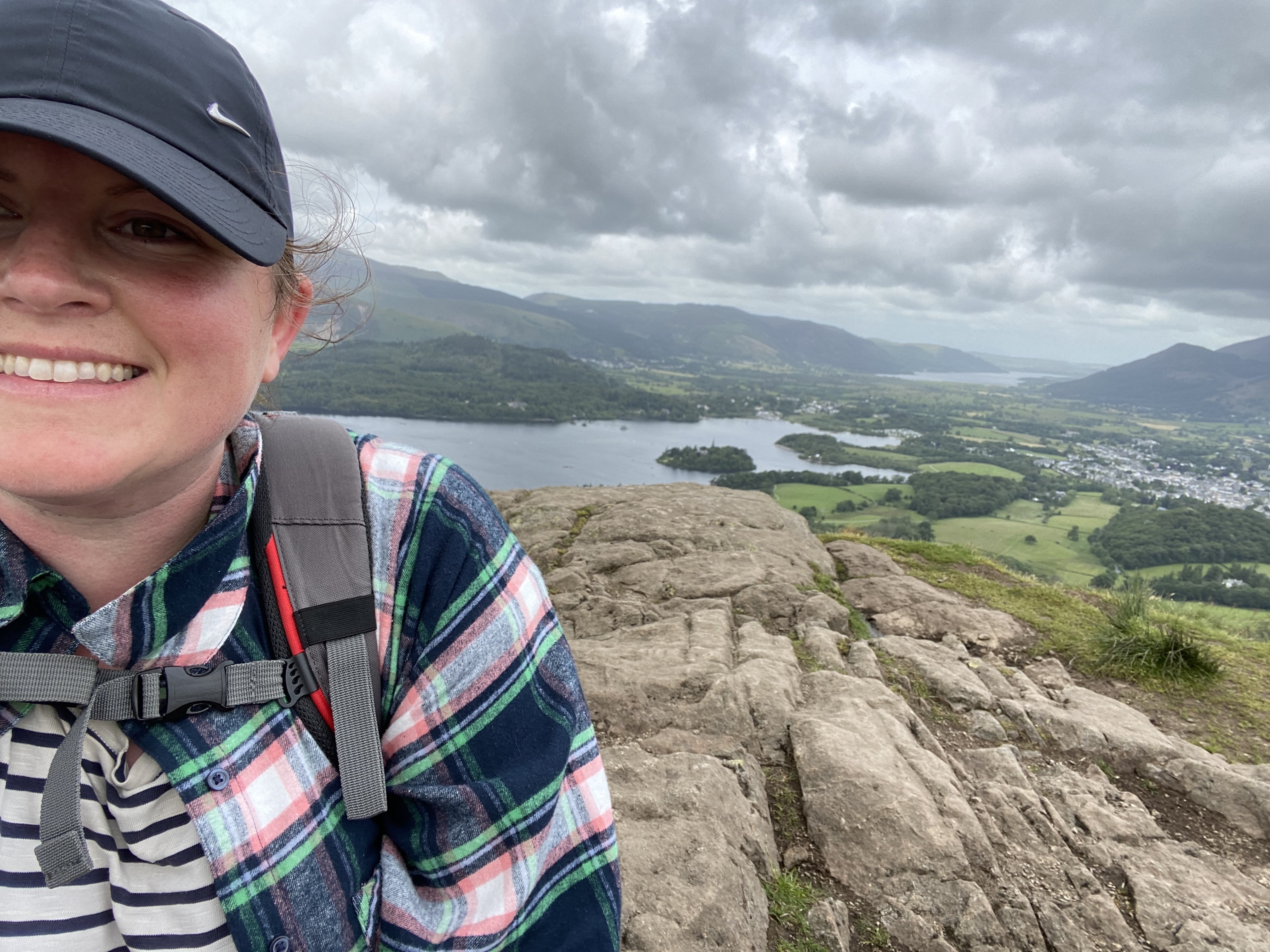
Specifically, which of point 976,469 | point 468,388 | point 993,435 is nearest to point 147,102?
point 976,469

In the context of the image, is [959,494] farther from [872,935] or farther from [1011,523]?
[872,935]

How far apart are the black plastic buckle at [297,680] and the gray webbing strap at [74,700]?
0.10 metres

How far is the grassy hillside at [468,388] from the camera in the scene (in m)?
68.4

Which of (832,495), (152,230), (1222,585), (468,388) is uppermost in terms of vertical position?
(152,230)

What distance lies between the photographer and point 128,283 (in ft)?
3.54

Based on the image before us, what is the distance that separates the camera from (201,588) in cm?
133

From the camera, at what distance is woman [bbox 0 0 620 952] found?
1034 millimetres

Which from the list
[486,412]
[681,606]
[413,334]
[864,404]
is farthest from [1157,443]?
[413,334]

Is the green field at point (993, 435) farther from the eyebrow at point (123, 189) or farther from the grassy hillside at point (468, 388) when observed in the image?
the eyebrow at point (123, 189)

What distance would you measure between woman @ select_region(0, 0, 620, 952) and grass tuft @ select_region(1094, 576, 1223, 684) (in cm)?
654

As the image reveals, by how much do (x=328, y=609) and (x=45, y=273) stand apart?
0.76 m

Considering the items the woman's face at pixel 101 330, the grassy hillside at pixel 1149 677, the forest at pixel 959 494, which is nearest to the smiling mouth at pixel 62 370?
the woman's face at pixel 101 330

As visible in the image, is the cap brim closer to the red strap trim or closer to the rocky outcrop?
the red strap trim

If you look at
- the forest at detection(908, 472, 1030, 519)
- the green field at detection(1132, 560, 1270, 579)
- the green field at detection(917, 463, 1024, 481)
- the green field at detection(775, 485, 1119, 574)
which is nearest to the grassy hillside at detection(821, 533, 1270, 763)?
the green field at detection(775, 485, 1119, 574)
